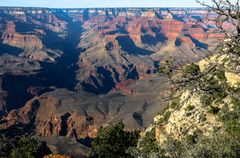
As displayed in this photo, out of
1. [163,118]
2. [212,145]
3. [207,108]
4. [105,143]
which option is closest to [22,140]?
[105,143]

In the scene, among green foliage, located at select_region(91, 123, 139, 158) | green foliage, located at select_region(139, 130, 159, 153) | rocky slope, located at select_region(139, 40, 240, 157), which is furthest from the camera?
green foliage, located at select_region(91, 123, 139, 158)

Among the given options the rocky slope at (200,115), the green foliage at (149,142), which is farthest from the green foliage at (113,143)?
the rocky slope at (200,115)

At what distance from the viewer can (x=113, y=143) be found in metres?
61.3

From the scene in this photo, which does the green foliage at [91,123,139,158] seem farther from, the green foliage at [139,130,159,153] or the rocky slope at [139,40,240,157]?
the rocky slope at [139,40,240,157]

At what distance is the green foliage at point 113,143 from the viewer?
→ 200 ft

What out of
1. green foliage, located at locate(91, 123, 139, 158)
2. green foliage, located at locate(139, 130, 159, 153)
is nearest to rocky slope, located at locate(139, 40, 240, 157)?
green foliage, located at locate(139, 130, 159, 153)

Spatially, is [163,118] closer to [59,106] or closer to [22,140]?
[22,140]

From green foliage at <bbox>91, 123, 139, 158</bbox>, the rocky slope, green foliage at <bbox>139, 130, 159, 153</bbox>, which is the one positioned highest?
the rocky slope

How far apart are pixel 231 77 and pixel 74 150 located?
199 feet

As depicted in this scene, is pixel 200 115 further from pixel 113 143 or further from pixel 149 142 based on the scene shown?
pixel 113 143

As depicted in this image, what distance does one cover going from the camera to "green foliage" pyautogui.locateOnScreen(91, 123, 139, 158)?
200 ft

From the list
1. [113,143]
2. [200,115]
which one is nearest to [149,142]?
[200,115]

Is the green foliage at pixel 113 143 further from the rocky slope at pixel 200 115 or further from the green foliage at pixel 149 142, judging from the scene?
the rocky slope at pixel 200 115

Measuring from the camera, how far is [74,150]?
3826 inches
